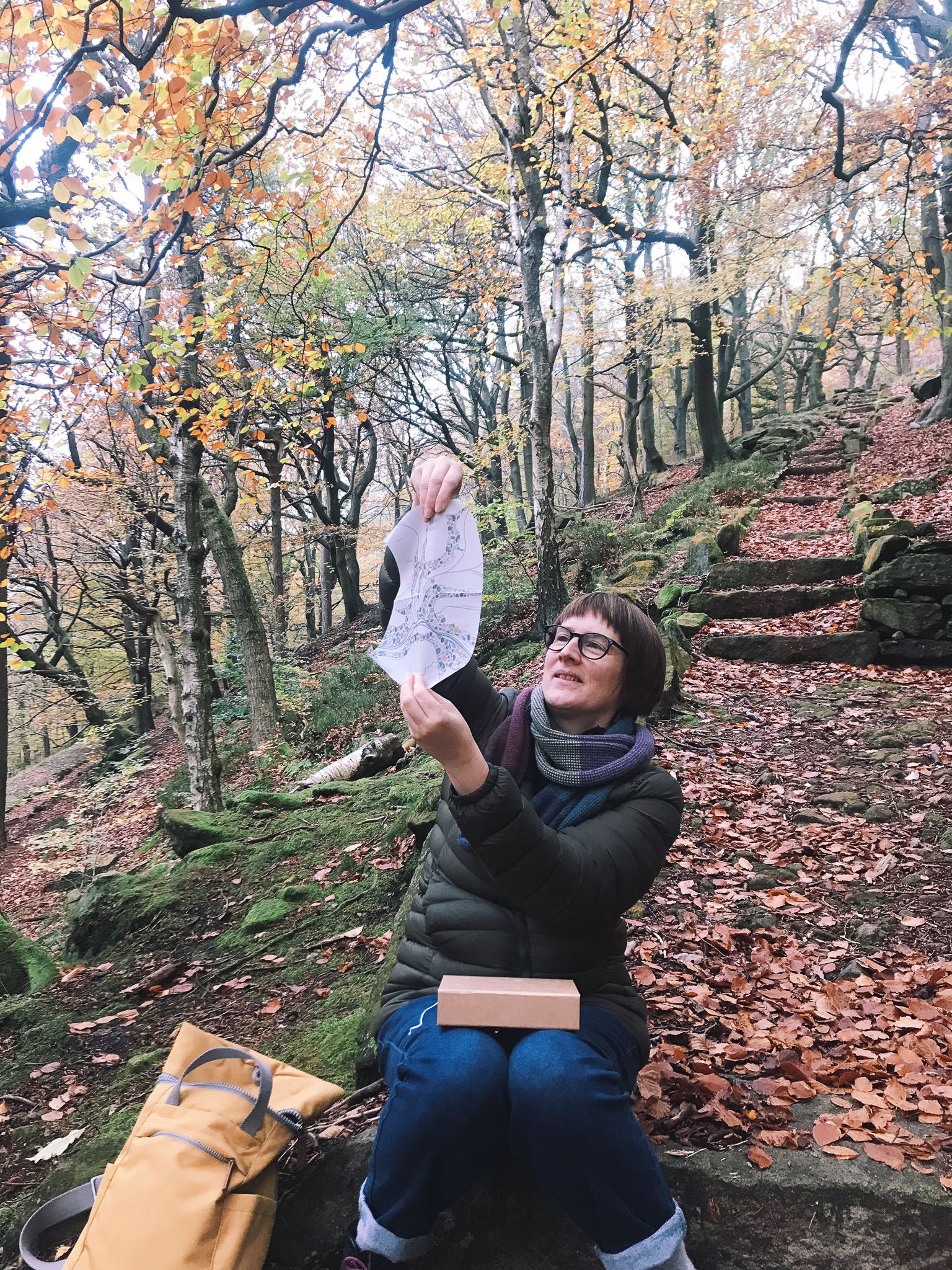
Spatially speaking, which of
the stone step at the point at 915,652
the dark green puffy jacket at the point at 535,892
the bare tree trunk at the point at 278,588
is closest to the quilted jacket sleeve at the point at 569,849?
the dark green puffy jacket at the point at 535,892

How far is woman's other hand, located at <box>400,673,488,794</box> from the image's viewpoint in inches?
57.6

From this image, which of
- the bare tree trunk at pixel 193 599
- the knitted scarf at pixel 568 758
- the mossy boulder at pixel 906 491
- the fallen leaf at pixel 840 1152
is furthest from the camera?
the mossy boulder at pixel 906 491

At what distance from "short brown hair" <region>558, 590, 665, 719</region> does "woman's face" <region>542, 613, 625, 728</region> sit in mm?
19

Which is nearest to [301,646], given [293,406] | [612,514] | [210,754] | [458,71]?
Answer: [293,406]

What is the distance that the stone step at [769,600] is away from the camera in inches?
307

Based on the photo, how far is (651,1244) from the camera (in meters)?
1.42

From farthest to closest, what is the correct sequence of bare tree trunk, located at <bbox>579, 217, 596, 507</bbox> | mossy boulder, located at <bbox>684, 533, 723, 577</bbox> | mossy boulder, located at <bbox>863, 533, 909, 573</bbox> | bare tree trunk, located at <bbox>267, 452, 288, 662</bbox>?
bare tree trunk, located at <bbox>579, 217, 596, 507</bbox> < bare tree trunk, located at <bbox>267, 452, 288, 662</bbox> < mossy boulder, located at <bbox>684, 533, 723, 577</bbox> < mossy boulder, located at <bbox>863, 533, 909, 573</bbox>

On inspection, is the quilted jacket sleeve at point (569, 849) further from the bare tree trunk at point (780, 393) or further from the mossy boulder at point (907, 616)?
the bare tree trunk at point (780, 393)

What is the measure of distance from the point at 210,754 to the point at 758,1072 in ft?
20.5

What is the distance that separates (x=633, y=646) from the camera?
193cm

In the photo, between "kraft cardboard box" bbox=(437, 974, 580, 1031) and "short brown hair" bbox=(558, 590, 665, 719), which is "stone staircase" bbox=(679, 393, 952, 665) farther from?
"kraft cardboard box" bbox=(437, 974, 580, 1031)

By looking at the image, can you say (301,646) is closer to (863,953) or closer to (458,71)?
(458,71)

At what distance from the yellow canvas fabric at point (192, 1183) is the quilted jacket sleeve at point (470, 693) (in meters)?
1.04

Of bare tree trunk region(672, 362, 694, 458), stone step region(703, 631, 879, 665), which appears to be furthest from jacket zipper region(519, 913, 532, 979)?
bare tree trunk region(672, 362, 694, 458)
